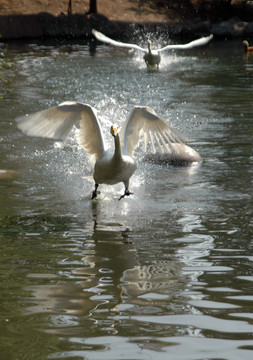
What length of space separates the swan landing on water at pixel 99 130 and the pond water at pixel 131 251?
0.47 metres

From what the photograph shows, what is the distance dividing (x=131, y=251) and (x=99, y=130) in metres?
2.40

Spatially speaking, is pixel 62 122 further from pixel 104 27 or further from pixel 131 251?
pixel 104 27

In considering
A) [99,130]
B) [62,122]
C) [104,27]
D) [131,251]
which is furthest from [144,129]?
[104,27]

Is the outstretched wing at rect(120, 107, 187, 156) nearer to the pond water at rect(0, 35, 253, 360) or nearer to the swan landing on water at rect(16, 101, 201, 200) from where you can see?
the swan landing on water at rect(16, 101, 201, 200)

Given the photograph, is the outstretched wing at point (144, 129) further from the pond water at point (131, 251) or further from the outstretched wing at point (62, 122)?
the pond water at point (131, 251)

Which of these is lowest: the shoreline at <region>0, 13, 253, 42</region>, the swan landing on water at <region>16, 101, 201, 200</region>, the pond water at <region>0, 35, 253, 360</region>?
the pond water at <region>0, 35, 253, 360</region>

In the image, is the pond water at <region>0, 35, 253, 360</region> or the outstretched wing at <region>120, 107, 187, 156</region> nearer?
the pond water at <region>0, 35, 253, 360</region>

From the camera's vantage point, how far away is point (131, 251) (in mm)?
6961

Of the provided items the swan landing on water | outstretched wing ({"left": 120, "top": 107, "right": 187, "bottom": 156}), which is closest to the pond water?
the swan landing on water

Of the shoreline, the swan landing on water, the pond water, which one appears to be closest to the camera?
the pond water

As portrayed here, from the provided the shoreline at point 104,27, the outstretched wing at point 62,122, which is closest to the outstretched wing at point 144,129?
the outstretched wing at point 62,122

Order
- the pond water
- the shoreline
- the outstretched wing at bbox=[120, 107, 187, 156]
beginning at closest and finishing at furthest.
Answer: the pond water
the outstretched wing at bbox=[120, 107, 187, 156]
the shoreline

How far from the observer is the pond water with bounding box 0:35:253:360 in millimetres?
4805

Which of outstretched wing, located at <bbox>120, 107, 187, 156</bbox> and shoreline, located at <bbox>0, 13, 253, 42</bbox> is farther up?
shoreline, located at <bbox>0, 13, 253, 42</bbox>
